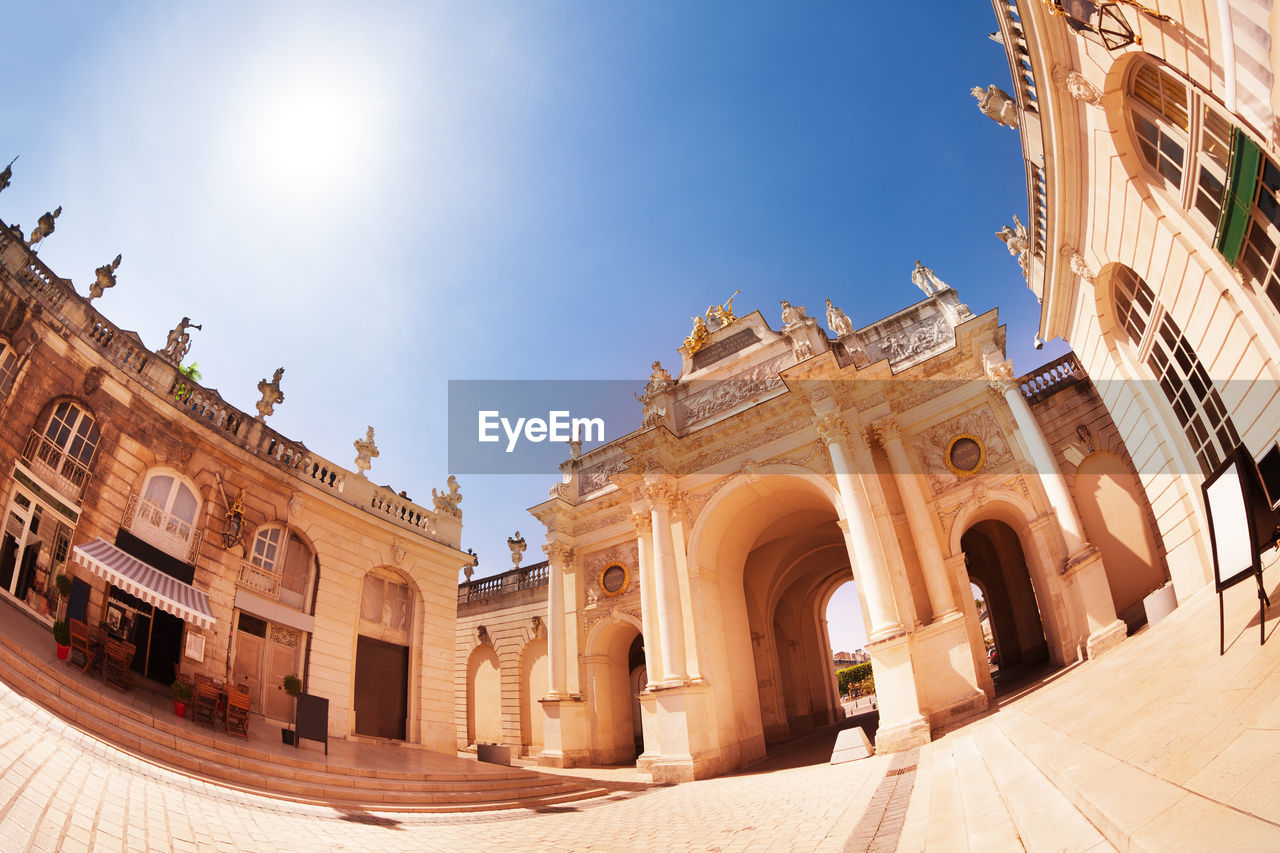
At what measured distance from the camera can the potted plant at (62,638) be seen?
30.0ft

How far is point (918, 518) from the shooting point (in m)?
16.4

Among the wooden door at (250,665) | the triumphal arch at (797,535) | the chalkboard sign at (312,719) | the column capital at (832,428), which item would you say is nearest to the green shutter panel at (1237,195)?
the triumphal arch at (797,535)

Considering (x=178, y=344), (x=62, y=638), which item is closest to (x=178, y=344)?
(x=178, y=344)

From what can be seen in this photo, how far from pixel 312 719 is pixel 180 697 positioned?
7.57ft

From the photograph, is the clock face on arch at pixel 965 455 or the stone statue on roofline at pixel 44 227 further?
the clock face on arch at pixel 965 455

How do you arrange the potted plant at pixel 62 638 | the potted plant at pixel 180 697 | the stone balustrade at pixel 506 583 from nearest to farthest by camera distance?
the potted plant at pixel 62 638, the potted plant at pixel 180 697, the stone balustrade at pixel 506 583

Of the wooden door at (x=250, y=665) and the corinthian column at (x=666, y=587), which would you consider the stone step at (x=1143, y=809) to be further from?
the wooden door at (x=250, y=665)

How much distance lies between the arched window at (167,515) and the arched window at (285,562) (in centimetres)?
150

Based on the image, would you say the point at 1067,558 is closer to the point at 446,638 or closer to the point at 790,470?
the point at 790,470

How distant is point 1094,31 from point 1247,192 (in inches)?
115

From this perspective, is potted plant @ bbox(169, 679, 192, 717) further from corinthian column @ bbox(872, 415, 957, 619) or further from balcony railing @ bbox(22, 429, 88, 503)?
corinthian column @ bbox(872, 415, 957, 619)

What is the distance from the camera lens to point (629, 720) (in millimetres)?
22000

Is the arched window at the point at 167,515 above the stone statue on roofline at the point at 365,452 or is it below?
below

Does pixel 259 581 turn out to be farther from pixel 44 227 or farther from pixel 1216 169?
pixel 1216 169
